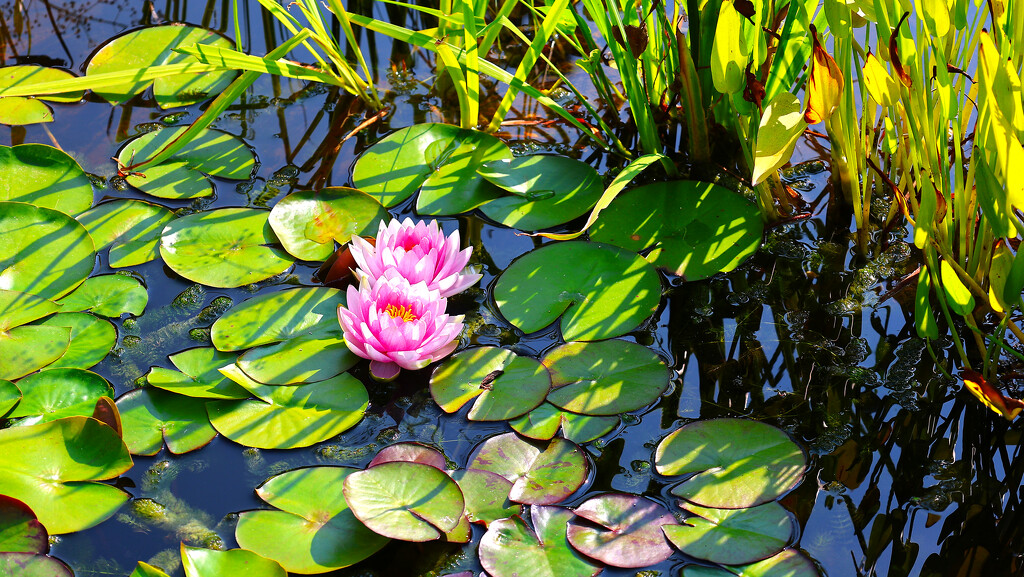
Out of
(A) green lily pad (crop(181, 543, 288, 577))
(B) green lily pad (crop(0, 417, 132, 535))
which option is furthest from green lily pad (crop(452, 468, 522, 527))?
(B) green lily pad (crop(0, 417, 132, 535))

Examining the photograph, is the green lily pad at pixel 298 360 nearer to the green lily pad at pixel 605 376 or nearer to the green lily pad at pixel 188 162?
the green lily pad at pixel 605 376

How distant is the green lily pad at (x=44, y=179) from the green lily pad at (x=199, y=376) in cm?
70

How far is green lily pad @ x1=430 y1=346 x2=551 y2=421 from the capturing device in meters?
1.69

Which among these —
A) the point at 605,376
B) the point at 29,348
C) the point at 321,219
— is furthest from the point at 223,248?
Answer: the point at 605,376

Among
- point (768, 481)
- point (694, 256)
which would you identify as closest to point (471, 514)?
point (768, 481)

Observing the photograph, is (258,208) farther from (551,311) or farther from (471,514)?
(471,514)

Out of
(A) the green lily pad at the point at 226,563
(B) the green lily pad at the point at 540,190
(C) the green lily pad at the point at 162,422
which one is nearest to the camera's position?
(A) the green lily pad at the point at 226,563

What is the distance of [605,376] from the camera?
1.75 meters

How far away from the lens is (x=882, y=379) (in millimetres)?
1767

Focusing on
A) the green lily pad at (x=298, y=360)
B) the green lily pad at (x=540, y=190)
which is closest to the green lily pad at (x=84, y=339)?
the green lily pad at (x=298, y=360)

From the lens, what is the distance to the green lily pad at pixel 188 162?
2.21 metres

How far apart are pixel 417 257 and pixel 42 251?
101 cm

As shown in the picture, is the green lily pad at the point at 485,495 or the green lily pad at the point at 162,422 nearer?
the green lily pad at the point at 485,495

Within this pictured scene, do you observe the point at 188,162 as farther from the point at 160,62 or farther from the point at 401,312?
the point at 401,312
